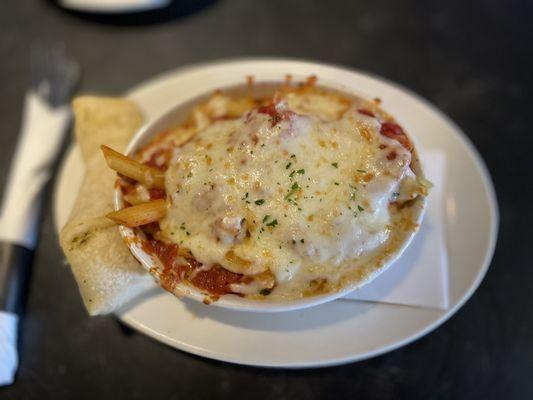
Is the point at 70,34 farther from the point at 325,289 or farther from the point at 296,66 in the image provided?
the point at 325,289

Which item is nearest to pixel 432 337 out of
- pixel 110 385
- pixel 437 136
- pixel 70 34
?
pixel 437 136

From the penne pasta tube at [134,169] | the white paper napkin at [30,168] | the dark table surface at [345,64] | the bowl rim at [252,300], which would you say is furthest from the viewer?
the white paper napkin at [30,168]

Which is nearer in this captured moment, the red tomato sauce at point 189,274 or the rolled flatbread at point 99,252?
the red tomato sauce at point 189,274

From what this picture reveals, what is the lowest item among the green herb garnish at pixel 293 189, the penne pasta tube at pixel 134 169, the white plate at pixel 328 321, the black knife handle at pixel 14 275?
the black knife handle at pixel 14 275

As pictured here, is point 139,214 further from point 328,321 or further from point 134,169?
point 328,321

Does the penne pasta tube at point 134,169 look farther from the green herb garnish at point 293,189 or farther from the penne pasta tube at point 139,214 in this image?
the green herb garnish at point 293,189

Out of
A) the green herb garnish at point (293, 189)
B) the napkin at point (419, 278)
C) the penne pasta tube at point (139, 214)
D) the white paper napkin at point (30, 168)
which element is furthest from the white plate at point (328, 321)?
the green herb garnish at point (293, 189)
